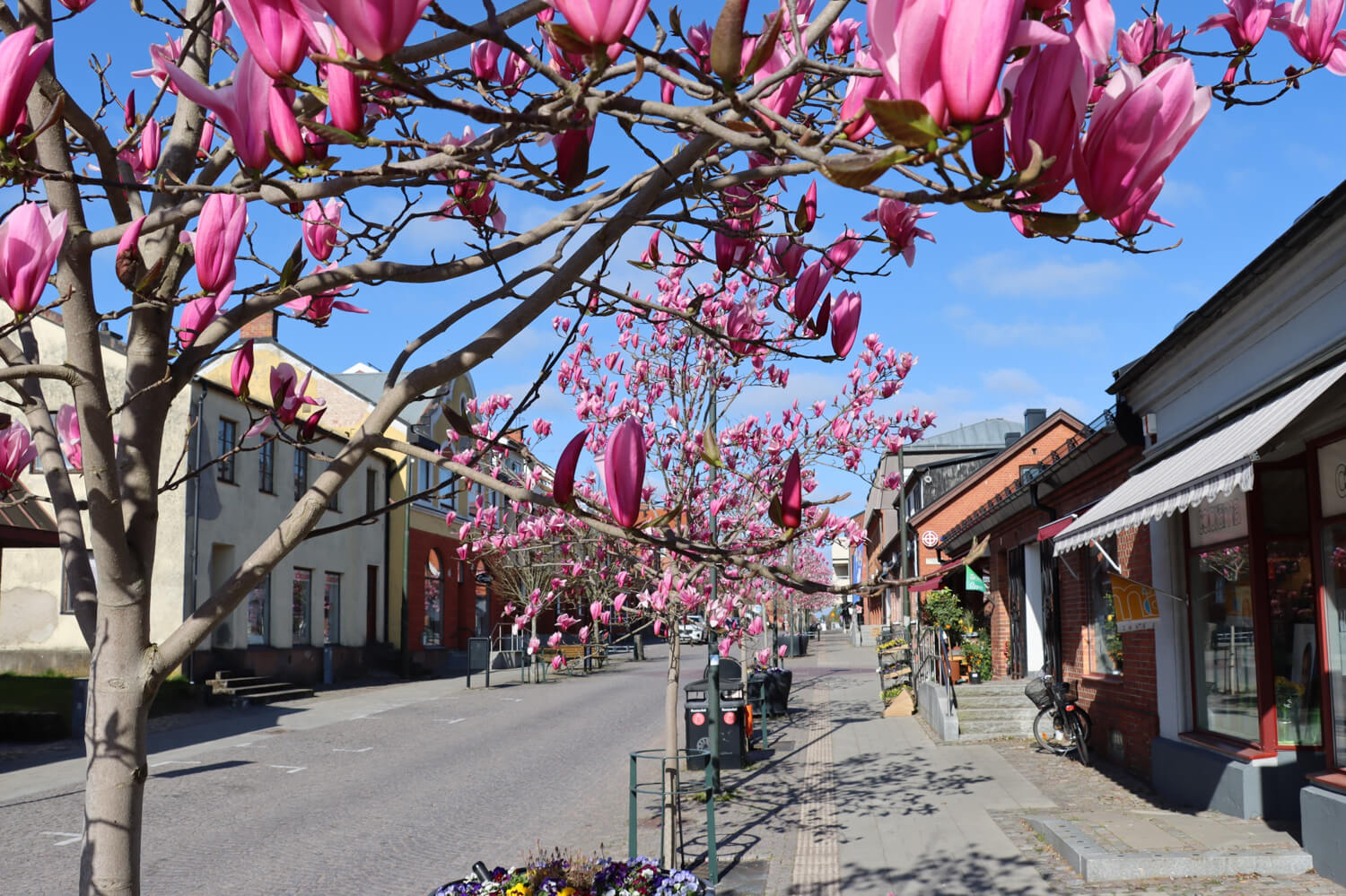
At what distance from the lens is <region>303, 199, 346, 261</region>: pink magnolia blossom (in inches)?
123

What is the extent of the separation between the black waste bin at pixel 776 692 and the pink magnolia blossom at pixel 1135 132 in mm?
19218

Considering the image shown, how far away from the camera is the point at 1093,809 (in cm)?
1048

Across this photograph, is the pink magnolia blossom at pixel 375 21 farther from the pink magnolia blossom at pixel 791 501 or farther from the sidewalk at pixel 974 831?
the sidewalk at pixel 974 831

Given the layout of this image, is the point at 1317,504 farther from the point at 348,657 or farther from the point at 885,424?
the point at 348,657

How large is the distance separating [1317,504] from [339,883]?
8.19 metres

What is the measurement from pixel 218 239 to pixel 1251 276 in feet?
28.5

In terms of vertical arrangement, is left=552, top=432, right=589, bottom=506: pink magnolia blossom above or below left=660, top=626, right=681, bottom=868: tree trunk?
above

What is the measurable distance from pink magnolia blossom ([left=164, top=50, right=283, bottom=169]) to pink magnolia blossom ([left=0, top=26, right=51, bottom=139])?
415 mm

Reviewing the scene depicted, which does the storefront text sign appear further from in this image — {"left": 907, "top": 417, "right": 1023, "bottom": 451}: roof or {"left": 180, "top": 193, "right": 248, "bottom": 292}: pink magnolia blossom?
{"left": 907, "top": 417, "right": 1023, "bottom": 451}: roof

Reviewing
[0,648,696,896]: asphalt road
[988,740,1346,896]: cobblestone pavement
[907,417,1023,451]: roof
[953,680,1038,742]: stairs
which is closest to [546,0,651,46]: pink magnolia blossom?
[988,740,1346,896]: cobblestone pavement

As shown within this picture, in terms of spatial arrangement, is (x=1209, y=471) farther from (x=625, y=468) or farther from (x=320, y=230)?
A: (x=625, y=468)

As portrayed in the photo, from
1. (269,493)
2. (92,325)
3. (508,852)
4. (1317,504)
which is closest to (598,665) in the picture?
(269,493)

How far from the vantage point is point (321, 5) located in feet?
4.46

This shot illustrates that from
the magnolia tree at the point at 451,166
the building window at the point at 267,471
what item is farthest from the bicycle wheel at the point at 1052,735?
the building window at the point at 267,471
